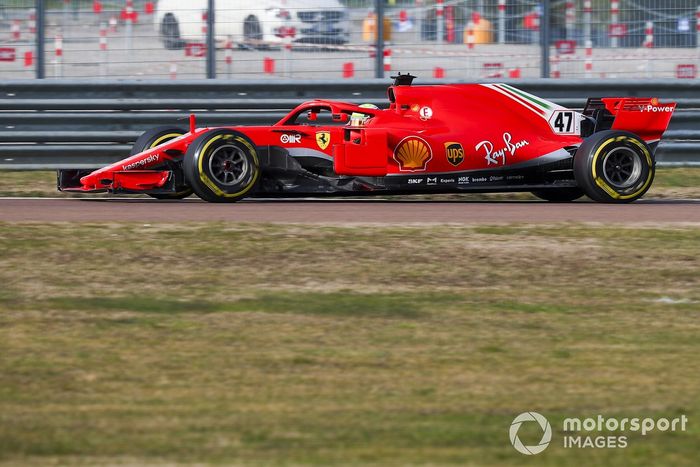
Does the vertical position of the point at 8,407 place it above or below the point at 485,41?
below

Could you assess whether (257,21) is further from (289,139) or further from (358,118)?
(289,139)

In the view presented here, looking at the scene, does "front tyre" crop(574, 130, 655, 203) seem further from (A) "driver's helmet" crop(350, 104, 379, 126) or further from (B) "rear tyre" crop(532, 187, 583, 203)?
(A) "driver's helmet" crop(350, 104, 379, 126)

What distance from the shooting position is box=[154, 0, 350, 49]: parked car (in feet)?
47.3

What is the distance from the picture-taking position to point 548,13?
14.6m

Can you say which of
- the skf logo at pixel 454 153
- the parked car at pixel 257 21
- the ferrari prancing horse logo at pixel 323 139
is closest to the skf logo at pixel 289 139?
the ferrari prancing horse logo at pixel 323 139

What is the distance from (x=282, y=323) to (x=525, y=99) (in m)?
6.00

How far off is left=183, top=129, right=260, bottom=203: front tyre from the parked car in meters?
3.56

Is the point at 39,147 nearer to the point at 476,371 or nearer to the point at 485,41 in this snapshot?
the point at 485,41

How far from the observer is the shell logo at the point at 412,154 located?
11.5 meters

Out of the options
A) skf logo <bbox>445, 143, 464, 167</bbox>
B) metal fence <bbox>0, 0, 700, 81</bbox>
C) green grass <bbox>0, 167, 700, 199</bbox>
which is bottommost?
green grass <bbox>0, 167, 700, 199</bbox>

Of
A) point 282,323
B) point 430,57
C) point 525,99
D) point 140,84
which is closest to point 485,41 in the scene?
point 430,57

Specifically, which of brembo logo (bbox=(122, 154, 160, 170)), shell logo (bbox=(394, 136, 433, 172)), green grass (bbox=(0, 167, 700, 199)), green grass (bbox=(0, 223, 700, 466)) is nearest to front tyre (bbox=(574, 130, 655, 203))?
green grass (bbox=(0, 167, 700, 199))

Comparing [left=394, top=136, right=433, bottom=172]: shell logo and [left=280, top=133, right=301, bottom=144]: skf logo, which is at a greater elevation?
[left=280, top=133, right=301, bottom=144]: skf logo

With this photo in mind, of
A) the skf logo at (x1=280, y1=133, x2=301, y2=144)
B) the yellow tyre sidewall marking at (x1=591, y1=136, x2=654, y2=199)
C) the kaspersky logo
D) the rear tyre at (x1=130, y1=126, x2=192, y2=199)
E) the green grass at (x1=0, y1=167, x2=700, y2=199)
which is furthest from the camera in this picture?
the green grass at (x1=0, y1=167, x2=700, y2=199)
